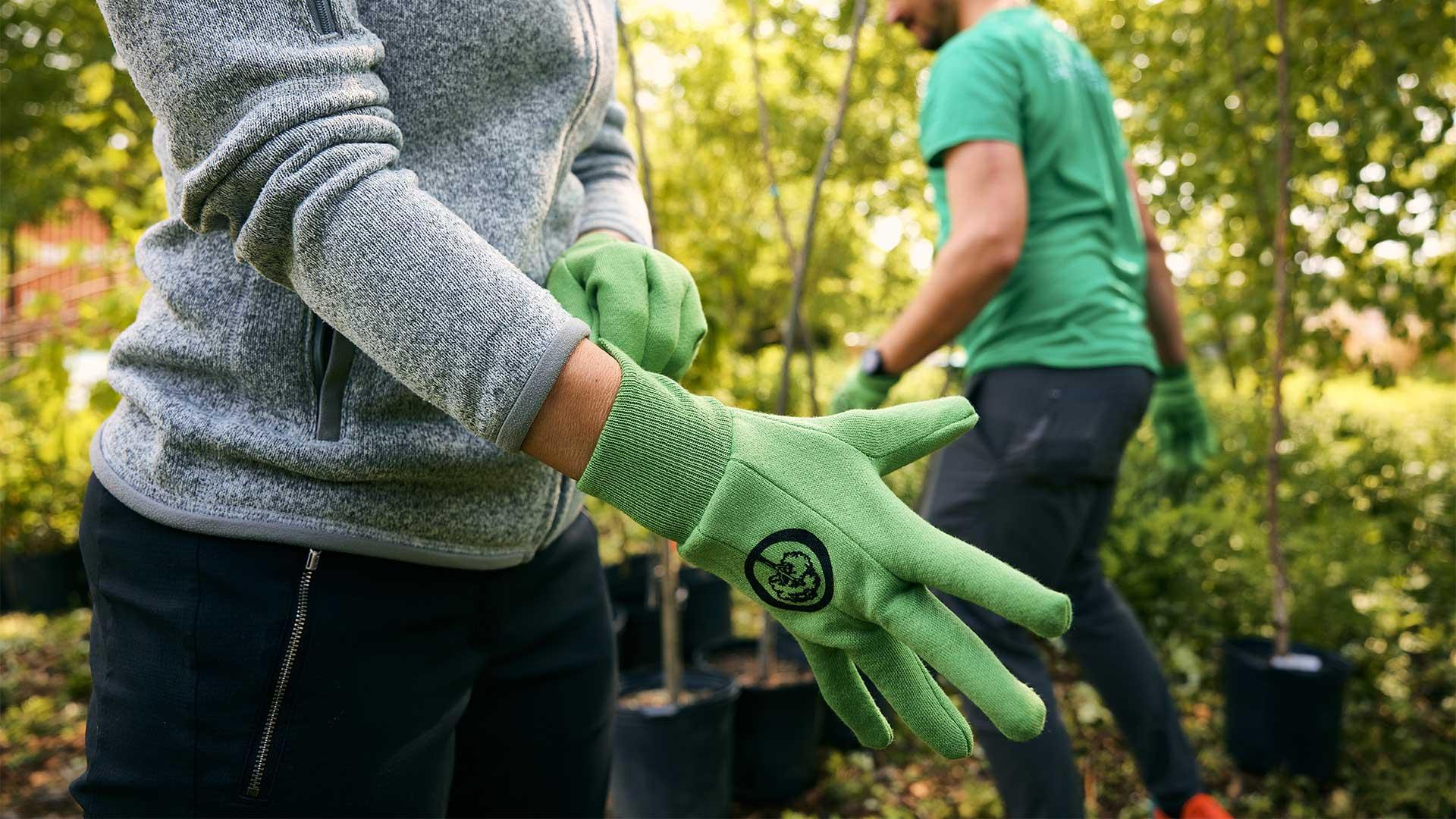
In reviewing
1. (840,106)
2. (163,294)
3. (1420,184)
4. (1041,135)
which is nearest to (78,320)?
(840,106)

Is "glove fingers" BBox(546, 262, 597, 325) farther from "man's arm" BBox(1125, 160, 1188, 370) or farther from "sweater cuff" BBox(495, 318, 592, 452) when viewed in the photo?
"man's arm" BBox(1125, 160, 1188, 370)

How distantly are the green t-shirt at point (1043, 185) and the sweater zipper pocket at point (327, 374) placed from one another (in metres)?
1.32

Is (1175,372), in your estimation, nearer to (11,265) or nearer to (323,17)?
(323,17)

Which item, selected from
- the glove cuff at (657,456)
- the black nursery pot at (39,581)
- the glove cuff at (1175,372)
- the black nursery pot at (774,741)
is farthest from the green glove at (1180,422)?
the black nursery pot at (39,581)

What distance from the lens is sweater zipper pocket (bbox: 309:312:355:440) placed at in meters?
0.79

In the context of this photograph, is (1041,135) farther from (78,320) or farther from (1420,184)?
(78,320)

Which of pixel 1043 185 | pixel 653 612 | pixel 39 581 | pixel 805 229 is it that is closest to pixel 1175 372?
pixel 1043 185

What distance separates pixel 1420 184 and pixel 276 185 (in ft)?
12.6

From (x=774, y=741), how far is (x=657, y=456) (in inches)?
89.6

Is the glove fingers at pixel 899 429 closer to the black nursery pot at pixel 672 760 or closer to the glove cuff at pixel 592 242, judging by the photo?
the glove cuff at pixel 592 242

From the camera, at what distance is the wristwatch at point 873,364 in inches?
74.7

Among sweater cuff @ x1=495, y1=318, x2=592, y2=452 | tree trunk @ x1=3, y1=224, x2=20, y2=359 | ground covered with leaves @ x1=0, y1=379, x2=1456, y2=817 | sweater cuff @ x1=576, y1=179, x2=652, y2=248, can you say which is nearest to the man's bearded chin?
sweater cuff @ x1=576, y1=179, x2=652, y2=248

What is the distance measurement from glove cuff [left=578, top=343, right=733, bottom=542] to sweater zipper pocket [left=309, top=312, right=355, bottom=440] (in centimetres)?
26

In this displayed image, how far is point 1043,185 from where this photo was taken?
6.24 ft
